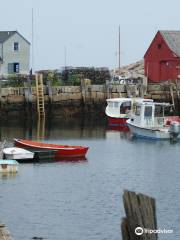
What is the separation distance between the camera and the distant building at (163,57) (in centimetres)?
7662

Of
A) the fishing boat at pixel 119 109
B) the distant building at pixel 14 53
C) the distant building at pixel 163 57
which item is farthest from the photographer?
the distant building at pixel 14 53

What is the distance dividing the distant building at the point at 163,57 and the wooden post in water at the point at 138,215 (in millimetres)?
60206

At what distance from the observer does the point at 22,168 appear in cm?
3950

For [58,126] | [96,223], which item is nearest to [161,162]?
[96,223]

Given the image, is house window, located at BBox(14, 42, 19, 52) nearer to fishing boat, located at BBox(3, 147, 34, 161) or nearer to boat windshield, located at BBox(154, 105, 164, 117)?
boat windshield, located at BBox(154, 105, 164, 117)

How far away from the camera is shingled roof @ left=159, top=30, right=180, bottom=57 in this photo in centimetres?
7700

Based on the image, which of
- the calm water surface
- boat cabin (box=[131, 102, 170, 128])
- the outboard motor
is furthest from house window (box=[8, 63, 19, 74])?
the outboard motor

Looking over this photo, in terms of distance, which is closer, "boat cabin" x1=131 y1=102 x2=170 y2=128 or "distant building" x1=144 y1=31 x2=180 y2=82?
"boat cabin" x1=131 y1=102 x2=170 y2=128

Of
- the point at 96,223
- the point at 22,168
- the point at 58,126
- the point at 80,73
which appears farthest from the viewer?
the point at 80,73

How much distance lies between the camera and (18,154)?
135ft

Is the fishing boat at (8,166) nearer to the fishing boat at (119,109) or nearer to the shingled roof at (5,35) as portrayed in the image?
the fishing boat at (119,109)

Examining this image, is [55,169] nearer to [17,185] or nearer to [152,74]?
[17,185]

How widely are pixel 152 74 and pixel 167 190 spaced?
45120 mm

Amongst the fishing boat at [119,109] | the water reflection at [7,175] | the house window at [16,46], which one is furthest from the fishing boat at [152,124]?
→ the house window at [16,46]
